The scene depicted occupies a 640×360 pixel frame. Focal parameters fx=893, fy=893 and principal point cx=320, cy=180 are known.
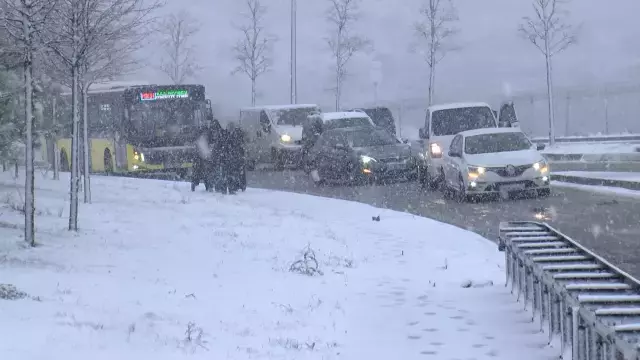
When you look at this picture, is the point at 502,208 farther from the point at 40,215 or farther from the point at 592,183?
the point at 40,215

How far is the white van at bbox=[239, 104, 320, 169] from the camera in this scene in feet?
105

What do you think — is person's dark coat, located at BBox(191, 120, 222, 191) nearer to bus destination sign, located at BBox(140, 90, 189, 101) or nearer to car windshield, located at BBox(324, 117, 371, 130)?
bus destination sign, located at BBox(140, 90, 189, 101)

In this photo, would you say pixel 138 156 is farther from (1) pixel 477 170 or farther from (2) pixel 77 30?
(2) pixel 77 30

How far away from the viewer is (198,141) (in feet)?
72.2

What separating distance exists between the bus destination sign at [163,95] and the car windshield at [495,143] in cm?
1195

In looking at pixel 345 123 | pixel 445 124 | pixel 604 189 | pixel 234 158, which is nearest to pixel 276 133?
A: pixel 345 123

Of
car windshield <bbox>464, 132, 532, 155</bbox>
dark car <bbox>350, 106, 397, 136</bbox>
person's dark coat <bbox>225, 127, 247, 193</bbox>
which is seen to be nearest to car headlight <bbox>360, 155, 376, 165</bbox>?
person's dark coat <bbox>225, 127, 247, 193</bbox>

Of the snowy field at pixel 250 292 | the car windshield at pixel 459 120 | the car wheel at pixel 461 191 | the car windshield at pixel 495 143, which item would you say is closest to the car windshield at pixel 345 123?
the car windshield at pixel 459 120

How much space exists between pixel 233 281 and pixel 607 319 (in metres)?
4.67

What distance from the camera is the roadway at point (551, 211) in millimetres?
12883

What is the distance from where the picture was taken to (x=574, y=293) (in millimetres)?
6512

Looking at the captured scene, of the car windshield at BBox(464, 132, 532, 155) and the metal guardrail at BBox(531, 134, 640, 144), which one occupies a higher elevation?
the metal guardrail at BBox(531, 134, 640, 144)

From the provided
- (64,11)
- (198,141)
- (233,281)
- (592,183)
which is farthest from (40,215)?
(592,183)

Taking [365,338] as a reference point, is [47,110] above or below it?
above
